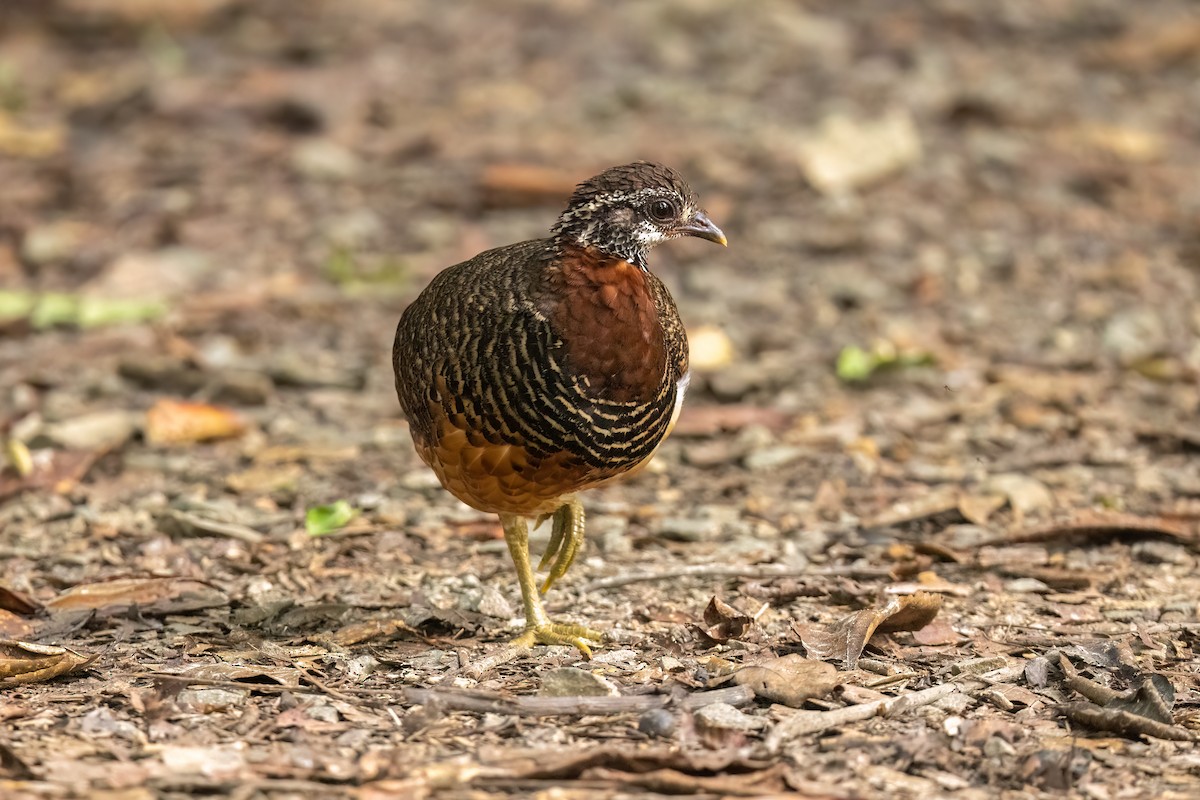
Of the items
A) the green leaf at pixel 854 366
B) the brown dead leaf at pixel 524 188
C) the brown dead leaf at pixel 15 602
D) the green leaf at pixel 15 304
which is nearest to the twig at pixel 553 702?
the brown dead leaf at pixel 15 602

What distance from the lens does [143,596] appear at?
5.14 m

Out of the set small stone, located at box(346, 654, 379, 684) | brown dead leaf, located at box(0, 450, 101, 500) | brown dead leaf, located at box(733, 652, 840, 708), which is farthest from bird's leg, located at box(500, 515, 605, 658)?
brown dead leaf, located at box(0, 450, 101, 500)

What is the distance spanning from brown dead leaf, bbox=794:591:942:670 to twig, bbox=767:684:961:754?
0.28 meters

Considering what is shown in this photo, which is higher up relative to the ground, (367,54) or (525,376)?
(367,54)

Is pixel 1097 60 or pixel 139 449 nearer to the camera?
pixel 139 449

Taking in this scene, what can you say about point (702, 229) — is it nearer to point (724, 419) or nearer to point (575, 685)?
point (575, 685)

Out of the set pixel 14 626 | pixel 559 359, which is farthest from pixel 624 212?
pixel 14 626

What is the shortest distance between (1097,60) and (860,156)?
2.86 metres

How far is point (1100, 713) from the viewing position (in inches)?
162

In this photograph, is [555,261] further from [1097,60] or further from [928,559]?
[1097,60]

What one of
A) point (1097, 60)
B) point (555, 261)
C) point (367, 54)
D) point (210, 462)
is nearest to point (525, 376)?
point (555, 261)

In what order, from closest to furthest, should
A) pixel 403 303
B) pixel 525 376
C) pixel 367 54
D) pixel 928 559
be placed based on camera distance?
1. pixel 525 376
2. pixel 928 559
3. pixel 403 303
4. pixel 367 54

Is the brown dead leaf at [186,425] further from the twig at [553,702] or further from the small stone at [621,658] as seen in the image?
the twig at [553,702]

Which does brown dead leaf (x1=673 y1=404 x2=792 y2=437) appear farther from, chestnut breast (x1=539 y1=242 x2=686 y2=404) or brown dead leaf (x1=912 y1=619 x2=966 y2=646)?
chestnut breast (x1=539 y1=242 x2=686 y2=404)
